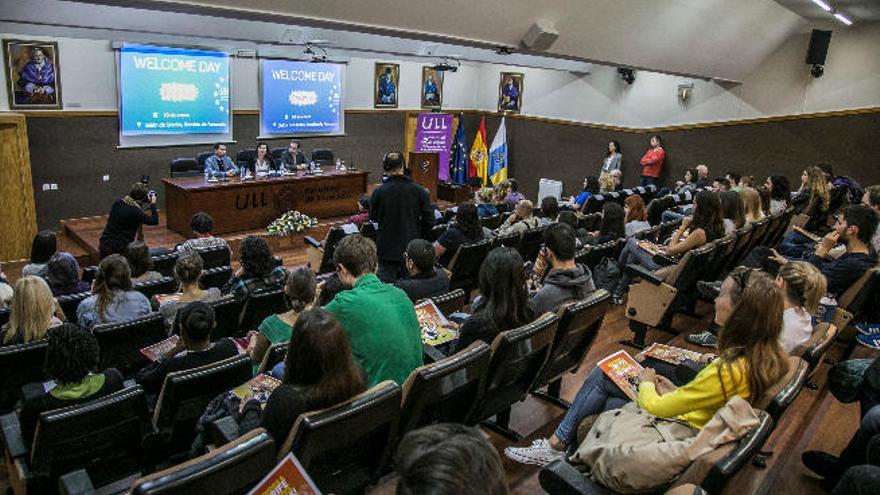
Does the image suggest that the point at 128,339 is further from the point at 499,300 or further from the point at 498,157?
the point at 498,157

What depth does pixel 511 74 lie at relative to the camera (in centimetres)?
1293

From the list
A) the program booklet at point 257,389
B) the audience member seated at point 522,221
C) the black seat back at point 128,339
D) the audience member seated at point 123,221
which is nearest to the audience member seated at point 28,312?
the black seat back at point 128,339

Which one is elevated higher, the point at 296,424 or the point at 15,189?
the point at 296,424

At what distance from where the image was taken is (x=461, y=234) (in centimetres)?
521

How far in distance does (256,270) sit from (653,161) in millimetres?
8332

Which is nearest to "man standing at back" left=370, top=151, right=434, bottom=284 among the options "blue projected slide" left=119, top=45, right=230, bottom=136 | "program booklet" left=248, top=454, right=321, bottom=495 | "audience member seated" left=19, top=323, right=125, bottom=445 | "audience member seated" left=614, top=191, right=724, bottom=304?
"audience member seated" left=614, top=191, right=724, bottom=304

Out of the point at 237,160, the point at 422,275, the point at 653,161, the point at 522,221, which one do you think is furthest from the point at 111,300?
the point at 653,161

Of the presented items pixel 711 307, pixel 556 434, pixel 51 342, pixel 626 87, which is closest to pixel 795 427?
pixel 556 434

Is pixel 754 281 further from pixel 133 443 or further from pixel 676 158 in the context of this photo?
pixel 676 158

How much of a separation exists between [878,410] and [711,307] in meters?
2.87

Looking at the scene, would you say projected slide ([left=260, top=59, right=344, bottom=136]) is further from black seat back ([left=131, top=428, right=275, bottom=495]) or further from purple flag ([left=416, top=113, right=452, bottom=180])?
black seat back ([left=131, top=428, right=275, bottom=495])

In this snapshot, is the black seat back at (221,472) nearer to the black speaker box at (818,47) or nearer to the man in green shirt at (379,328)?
the man in green shirt at (379,328)

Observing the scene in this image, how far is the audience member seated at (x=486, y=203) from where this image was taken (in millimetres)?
7156

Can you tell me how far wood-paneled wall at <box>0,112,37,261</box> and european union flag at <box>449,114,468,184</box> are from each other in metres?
7.59
